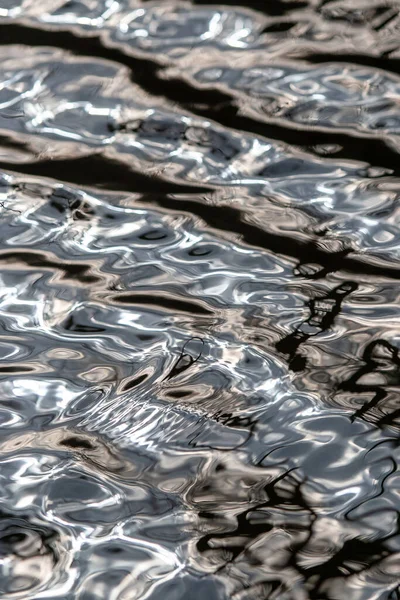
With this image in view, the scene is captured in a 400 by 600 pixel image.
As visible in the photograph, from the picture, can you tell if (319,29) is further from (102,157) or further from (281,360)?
(281,360)

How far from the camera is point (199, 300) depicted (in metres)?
1.99

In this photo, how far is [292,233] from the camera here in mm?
2176

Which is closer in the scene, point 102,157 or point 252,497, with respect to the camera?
Result: point 252,497

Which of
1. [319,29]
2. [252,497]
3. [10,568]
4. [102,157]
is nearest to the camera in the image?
[10,568]

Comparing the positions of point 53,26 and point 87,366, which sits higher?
point 53,26

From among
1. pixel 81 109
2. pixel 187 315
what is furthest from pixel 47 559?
pixel 81 109

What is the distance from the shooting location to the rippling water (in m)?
1.50

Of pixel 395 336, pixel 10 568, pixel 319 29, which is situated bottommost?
pixel 10 568

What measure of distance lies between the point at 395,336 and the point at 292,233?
16.2 inches

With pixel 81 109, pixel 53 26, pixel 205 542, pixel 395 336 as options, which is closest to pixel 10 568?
pixel 205 542

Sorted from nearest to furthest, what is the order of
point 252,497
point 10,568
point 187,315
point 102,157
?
point 10,568 → point 252,497 → point 187,315 → point 102,157

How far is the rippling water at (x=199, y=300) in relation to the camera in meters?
1.50

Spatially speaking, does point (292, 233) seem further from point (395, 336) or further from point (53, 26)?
point (53, 26)

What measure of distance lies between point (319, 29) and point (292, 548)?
6.23 feet
